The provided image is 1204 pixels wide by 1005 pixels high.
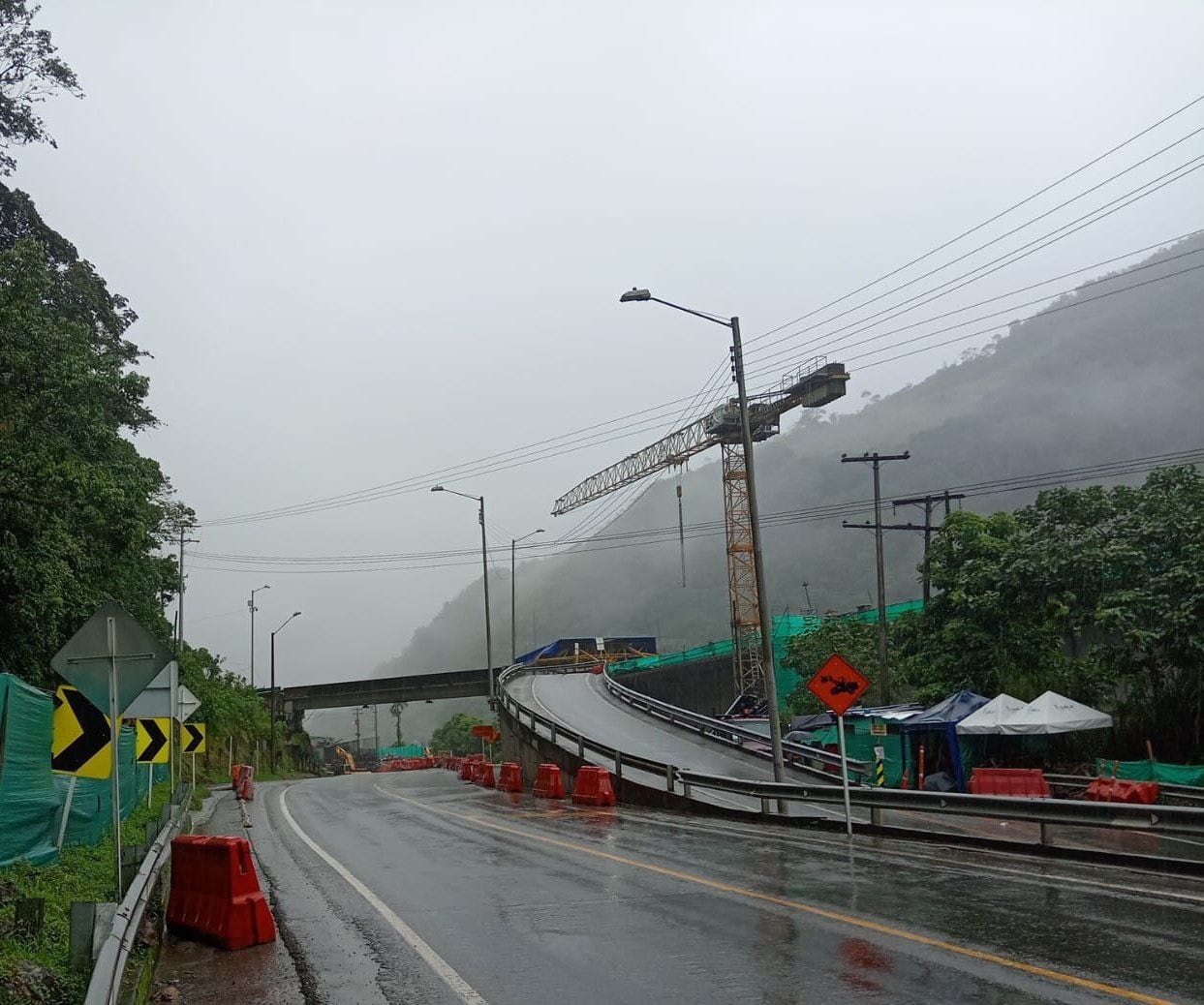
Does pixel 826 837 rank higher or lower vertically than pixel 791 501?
lower

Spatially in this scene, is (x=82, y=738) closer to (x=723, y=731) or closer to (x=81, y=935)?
(x=81, y=935)

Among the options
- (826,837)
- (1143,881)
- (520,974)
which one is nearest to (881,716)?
(826,837)

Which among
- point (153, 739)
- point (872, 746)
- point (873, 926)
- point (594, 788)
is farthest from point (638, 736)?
point (873, 926)

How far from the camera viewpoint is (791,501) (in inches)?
7151

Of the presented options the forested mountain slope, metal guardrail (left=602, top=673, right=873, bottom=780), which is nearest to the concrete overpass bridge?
metal guardrail (left=602, top=673, right=873, bottom=780)

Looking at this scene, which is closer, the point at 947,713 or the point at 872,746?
the point at 947,713

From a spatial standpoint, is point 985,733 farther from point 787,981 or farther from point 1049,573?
point 787,981

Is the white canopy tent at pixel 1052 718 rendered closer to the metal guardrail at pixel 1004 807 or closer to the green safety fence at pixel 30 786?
the metal guardrail at pixel 1004 807

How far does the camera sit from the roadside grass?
654 cm

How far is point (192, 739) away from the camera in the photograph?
26859 millimetres

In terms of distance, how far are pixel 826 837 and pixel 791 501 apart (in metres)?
167

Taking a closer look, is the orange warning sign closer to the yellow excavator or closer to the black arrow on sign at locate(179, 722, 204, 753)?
the black arrow on sign at locate(179, 722, 204, 753)

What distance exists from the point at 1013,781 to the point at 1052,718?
343cm

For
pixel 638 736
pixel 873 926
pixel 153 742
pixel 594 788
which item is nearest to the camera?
pixel 873 926
